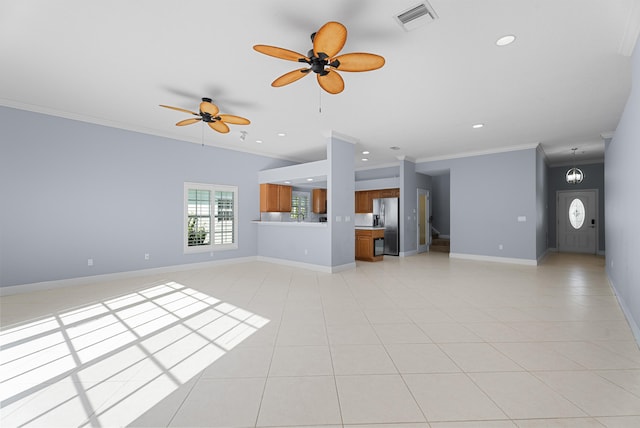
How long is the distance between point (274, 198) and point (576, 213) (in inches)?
396

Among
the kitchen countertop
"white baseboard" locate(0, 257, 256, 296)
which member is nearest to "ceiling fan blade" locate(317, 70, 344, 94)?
the kitchen countertop

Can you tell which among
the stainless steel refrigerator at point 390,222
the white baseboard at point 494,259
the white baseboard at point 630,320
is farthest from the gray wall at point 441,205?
the white baseboard at point 630,320

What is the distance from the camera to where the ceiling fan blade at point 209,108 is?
404 centimetres

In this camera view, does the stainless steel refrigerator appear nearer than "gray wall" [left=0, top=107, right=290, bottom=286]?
No

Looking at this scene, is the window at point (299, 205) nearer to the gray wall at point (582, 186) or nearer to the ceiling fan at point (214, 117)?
the ceiling fan at point (214, 117)

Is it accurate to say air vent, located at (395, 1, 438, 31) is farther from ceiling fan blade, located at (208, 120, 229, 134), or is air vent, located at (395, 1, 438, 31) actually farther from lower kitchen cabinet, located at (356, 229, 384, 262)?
lower kitchen cabinet, located at (356, 229, 384, 262)

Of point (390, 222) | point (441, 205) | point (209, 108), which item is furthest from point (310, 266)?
point (441, 205)

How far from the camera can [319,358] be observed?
2.51 metres

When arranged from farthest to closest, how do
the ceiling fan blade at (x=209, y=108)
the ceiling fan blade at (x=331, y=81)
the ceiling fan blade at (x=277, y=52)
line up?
the ceiling fan blade at (x=209, y=108) < the ceiling fan blade at (x=331, y=81) < the ceiling fan blade at (x=277, y=52)

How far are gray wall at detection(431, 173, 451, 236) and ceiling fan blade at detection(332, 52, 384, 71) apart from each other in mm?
10773

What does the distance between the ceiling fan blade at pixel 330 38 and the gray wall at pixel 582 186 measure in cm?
1098

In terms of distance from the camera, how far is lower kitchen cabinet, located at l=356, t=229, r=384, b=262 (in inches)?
309

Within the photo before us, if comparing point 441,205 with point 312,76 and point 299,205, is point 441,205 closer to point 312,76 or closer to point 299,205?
point 299,205

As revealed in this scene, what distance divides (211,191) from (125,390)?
18.2 ft
